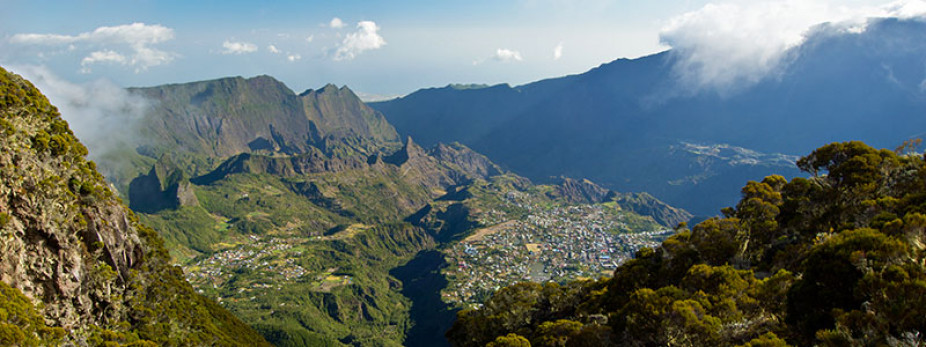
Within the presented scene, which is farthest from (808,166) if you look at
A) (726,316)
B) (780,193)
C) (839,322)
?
(839,322)

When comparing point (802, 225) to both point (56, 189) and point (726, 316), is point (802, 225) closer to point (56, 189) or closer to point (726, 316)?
point (726, 316)

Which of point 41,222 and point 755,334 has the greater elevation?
point 41,222

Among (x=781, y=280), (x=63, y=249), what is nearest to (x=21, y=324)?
(x=63, y=249)

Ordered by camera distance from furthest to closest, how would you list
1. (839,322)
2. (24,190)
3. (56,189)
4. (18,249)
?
(56,189) → (24,190) → (18,249) → (839,322)

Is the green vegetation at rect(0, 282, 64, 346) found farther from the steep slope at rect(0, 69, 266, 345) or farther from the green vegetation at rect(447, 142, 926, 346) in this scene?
the green vegetation at rect(447, 142, 926, 346)

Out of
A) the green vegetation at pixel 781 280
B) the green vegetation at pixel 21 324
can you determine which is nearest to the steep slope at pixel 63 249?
the green vegetation at pixel 21 324

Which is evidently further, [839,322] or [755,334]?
[755,334]

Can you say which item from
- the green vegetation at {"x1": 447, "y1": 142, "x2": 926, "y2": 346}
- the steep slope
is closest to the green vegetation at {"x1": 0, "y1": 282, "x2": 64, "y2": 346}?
the steep slope

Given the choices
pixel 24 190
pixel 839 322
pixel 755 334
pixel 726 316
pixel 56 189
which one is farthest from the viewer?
pixel 56 189
